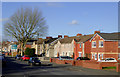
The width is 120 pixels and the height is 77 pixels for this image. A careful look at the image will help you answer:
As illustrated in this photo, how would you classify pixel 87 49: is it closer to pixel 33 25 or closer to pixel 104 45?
pixel 104 45

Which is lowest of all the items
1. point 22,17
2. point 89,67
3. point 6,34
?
point 89,67

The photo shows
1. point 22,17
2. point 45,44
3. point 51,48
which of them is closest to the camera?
point 22,17

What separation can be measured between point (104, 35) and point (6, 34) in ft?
122

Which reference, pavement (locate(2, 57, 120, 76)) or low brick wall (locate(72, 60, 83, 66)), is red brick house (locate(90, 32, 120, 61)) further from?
pavement (locate(2, 57, 120, 76))

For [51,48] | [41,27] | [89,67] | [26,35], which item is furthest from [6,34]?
[89,67]

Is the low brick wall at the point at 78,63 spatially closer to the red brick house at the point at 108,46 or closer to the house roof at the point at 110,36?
the red brick house at the point at 108,46

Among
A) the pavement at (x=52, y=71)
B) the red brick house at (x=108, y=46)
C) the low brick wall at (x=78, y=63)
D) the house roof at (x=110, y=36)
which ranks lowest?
the pavement at (x=52, y=71)

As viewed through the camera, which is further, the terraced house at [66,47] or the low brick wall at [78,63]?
the terraced house at [66,47]

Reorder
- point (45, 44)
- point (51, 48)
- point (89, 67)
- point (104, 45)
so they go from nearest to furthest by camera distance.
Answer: point (89, 67)
point (104, 45)
point (51, 48)
point (45, 44)

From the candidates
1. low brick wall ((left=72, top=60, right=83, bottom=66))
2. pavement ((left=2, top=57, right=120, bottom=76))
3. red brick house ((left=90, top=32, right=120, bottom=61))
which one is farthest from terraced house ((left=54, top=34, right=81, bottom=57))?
pavement ((left=2, top=57, right=120, bottom=76))

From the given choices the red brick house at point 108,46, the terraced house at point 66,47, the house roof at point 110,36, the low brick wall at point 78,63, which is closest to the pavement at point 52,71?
the low brick wall at point 78,63

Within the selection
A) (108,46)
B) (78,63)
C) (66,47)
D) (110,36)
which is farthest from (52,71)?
(66,47)

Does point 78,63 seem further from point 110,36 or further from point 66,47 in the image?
point 66,47

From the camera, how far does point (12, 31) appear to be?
7162 centimetres
